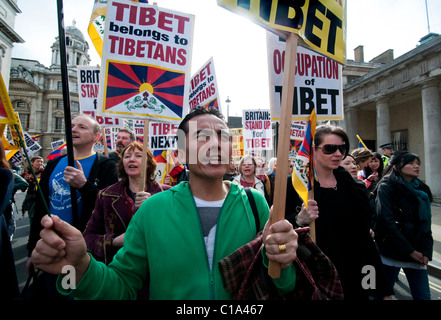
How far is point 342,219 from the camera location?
2.12 m

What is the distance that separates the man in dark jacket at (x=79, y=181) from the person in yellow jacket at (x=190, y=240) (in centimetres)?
118

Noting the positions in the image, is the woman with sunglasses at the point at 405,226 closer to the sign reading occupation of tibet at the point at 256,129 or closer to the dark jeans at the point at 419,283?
the dark jeans at the point at 419,283

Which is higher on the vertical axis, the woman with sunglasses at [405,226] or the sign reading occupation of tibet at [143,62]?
the sign reading occupation of tibet at [143,62]

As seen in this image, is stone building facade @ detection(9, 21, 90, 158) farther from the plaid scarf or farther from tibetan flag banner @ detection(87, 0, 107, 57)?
the plaid scarf

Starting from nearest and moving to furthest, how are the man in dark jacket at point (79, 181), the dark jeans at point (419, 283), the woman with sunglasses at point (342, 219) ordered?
the woman with sunglasses at point (342, 219), the man in dark jacket at point (79, 181), the dark jeans at point (419, 283)

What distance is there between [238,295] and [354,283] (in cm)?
141

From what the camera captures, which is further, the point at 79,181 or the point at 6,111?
the point at 79,181

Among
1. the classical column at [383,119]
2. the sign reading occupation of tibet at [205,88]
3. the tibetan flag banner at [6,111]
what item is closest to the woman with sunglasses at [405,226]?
the sign reading occupation of tibet at [205,88]

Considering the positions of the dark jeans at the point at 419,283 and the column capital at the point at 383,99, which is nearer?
the dark jeans at the point at 419,283

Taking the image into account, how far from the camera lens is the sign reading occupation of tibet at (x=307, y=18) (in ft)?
4.50

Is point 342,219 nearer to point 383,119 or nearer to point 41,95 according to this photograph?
point 383,119

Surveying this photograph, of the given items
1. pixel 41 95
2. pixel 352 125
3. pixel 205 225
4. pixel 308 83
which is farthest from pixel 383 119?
pixel 41 95

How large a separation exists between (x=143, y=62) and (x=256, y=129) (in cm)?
571
